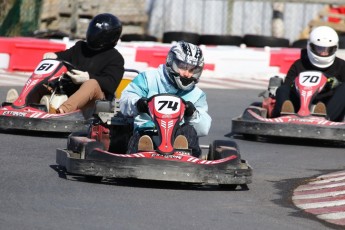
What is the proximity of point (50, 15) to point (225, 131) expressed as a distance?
10957 mm

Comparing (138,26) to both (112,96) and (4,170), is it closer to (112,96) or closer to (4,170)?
(112,96)

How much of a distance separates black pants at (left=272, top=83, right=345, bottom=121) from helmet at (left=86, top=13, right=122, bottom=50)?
1627 mm

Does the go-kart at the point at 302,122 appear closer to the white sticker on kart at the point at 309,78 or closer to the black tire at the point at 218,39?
the white sticker on kart at the point at 309,78

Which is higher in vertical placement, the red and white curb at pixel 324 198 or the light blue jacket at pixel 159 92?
the light blue jacket at pixel 159 92

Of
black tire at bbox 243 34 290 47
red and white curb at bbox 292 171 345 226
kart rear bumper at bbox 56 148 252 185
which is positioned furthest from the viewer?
black tire at bbox 243 34 290 47

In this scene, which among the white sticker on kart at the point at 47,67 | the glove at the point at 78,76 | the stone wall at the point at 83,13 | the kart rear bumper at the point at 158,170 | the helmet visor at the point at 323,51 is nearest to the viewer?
the kart rear bumper at the point at 158,170

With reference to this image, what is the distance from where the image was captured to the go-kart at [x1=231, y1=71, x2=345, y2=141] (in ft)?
36.1

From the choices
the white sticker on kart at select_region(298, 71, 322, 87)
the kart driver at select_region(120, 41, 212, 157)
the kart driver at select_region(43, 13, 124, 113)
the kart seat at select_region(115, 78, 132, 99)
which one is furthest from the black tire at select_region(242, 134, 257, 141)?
the kart driver at select_region(120, 41, 212, 157)

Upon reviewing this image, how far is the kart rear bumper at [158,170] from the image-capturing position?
7.73 meters

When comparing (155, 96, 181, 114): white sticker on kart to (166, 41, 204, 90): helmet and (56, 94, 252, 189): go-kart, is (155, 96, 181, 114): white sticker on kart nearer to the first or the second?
(56, 94, 252, 189): go-kart

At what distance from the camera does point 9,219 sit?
633 cm

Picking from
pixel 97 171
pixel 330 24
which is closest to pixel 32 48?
pixel 330 24

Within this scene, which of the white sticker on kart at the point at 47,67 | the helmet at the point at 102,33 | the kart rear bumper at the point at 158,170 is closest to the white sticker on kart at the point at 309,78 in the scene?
the helmet at the point at 102,33

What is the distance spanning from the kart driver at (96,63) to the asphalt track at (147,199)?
0.84 metres
